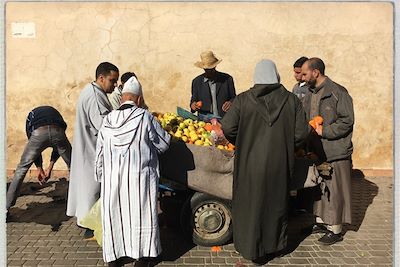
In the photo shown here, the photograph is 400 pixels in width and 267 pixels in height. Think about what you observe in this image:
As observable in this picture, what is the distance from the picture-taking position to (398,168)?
4.42 m

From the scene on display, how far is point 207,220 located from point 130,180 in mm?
1201

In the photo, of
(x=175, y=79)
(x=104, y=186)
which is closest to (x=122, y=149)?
(x=104, y=186)

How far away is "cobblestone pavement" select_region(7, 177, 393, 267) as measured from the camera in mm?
4258

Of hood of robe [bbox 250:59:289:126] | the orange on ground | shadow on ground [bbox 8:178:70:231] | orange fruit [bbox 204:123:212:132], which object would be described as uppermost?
hood of robe [bbox 250:59:289:126]

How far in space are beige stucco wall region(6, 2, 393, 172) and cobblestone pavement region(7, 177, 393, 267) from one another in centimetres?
234

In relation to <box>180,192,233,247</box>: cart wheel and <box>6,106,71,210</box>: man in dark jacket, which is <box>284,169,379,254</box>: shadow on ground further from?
<box>6,106,71,210</box>: man in dark jacket

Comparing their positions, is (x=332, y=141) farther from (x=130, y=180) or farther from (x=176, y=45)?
(x=176, y=45)

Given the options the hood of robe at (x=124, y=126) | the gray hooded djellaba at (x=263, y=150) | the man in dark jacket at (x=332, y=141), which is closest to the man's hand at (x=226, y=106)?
the man in dark jacket at (x=332, y=141)

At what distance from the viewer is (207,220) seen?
4438mm

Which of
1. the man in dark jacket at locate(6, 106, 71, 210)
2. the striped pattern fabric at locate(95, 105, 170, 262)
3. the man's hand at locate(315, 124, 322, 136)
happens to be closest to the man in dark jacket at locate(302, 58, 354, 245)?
the man's hand at locate(315, 124, 322, 136)

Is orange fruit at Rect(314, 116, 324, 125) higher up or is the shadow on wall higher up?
orange fruit at Rect(314, 116, 324, 125)

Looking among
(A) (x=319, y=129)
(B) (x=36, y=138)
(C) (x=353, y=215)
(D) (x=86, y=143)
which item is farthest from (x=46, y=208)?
(C) (x=353, y=215)

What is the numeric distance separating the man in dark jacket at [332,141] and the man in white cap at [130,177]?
6.22 feet

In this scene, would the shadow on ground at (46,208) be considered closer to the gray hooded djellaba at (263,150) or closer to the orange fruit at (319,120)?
the gray hooded djellaba at (263,150)
